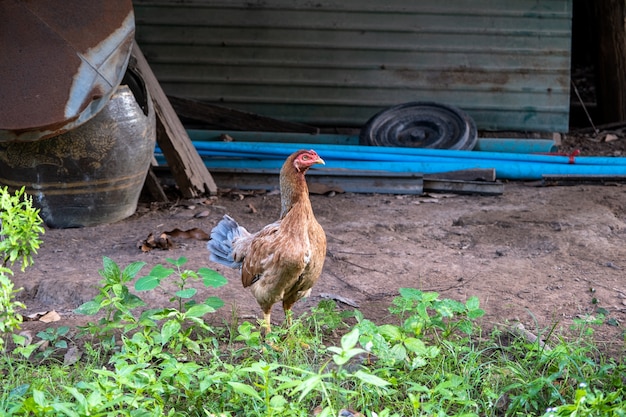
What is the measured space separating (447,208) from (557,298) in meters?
2.19

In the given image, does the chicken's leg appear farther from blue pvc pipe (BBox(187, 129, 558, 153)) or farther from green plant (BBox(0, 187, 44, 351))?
blue pvc pipe (BBox(187, 129, 558, 153))

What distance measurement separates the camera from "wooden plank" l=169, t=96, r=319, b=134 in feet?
28.6

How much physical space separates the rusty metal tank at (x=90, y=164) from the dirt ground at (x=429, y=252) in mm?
175

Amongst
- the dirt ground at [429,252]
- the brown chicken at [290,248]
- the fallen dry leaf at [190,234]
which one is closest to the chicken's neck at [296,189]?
the brown chicken at [290,248]

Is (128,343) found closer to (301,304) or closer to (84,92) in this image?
(301,304)

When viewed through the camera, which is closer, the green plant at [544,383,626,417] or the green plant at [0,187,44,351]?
the green plant at [544,383,626,417]

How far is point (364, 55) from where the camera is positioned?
29.5 feet

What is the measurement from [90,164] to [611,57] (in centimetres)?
642

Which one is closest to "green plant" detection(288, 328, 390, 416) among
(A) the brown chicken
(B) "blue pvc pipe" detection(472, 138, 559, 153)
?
(A) the brown chicken

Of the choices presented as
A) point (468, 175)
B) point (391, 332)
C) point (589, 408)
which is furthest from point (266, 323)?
point (468, 175)

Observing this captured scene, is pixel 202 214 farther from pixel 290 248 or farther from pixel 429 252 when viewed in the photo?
pixel 290 248

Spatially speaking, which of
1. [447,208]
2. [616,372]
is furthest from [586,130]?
[616,372]

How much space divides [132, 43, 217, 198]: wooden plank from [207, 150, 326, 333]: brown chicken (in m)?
2.83

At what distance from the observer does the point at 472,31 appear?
29.1ft
